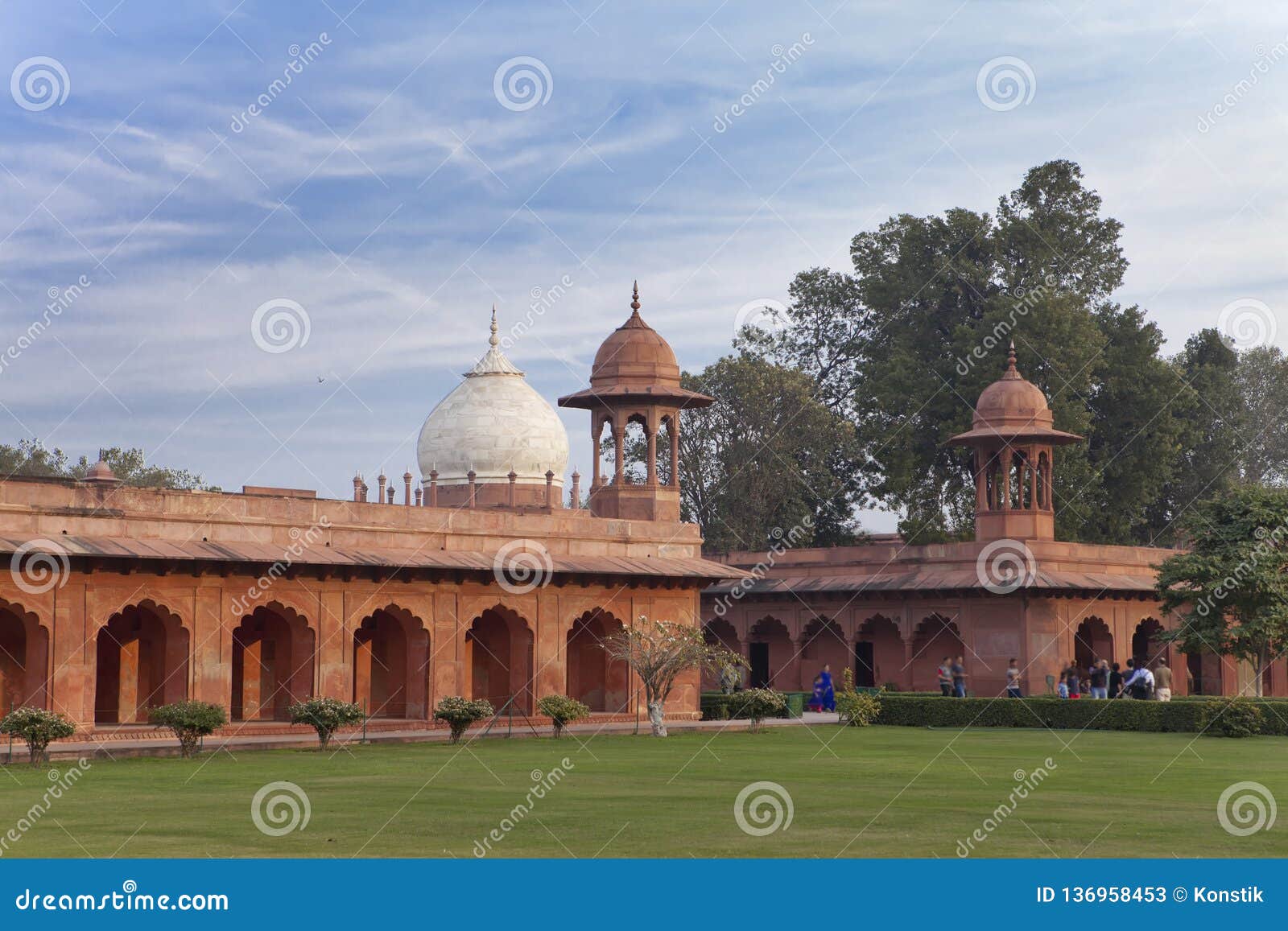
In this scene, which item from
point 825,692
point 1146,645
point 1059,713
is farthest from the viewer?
point 1146,645

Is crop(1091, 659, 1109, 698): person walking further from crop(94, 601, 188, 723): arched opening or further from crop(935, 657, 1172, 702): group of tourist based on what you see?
crop(94, 601, 188, 723): arched opening

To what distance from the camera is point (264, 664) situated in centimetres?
2973

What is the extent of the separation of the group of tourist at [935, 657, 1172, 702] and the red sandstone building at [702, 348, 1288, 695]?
566 mm

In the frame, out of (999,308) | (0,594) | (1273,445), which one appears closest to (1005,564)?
(999,308)

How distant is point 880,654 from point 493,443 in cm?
1175

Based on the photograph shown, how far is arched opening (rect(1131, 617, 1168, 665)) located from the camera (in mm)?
41188

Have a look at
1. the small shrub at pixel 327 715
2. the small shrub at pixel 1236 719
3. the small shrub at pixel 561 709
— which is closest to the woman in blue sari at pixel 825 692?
the small shrub at pixel 1236 719

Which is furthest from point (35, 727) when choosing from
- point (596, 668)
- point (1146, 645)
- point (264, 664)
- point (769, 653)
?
point (1146, 645)

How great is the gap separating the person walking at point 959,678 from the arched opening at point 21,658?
56.5ft

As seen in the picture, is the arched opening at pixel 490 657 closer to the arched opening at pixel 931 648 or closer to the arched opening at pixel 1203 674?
the arched opening at pixel 931 648

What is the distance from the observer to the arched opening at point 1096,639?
3938 cm

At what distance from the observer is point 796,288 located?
2078 inches

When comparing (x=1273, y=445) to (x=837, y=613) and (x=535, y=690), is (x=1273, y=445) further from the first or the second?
(x=535, y=690)

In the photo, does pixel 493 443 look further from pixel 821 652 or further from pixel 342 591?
pixel 342 591
